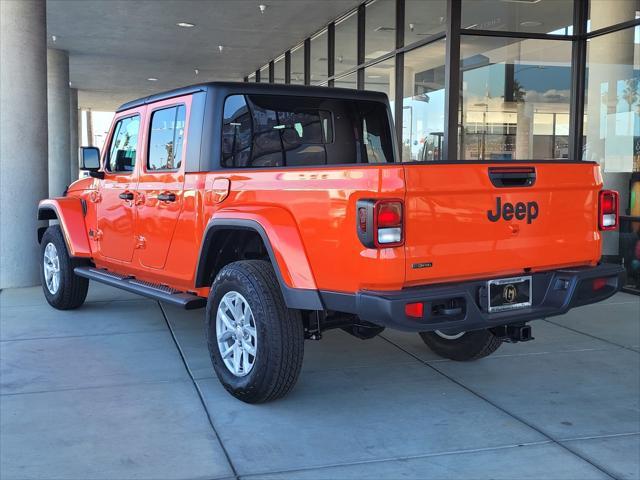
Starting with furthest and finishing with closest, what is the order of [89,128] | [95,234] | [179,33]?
[89,128] → [179,33] → [95,234]

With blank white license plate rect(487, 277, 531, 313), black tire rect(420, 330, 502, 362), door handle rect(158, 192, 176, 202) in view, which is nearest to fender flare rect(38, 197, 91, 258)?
door handle rect(158, 192, 176, 202)

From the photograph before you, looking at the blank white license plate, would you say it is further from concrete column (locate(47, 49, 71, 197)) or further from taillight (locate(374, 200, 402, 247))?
concrete column (locate(47, 49, 71, 197))

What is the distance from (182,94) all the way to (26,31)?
437cm

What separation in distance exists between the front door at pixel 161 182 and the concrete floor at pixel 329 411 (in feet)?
2.77

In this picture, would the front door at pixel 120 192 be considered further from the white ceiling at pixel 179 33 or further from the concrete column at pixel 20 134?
the white ceiling at pixel 179 33

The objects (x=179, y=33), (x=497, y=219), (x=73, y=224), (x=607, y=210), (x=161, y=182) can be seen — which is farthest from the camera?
(x=179, y=33)

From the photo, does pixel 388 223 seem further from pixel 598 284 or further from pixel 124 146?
pixel 124 146

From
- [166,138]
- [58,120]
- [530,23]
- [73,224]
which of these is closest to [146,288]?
[166,138]

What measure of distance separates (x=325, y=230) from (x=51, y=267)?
4244mm

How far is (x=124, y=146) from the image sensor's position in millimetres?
5805

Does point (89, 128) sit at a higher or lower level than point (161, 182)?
higher

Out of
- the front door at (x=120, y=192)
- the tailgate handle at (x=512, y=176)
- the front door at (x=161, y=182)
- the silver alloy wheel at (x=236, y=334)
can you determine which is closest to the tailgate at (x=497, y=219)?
the tailgate handle at (x=512, y=176)

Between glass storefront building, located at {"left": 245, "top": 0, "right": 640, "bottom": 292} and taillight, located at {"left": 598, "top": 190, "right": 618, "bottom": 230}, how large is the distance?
162 inches

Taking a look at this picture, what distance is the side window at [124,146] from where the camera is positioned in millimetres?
5605
